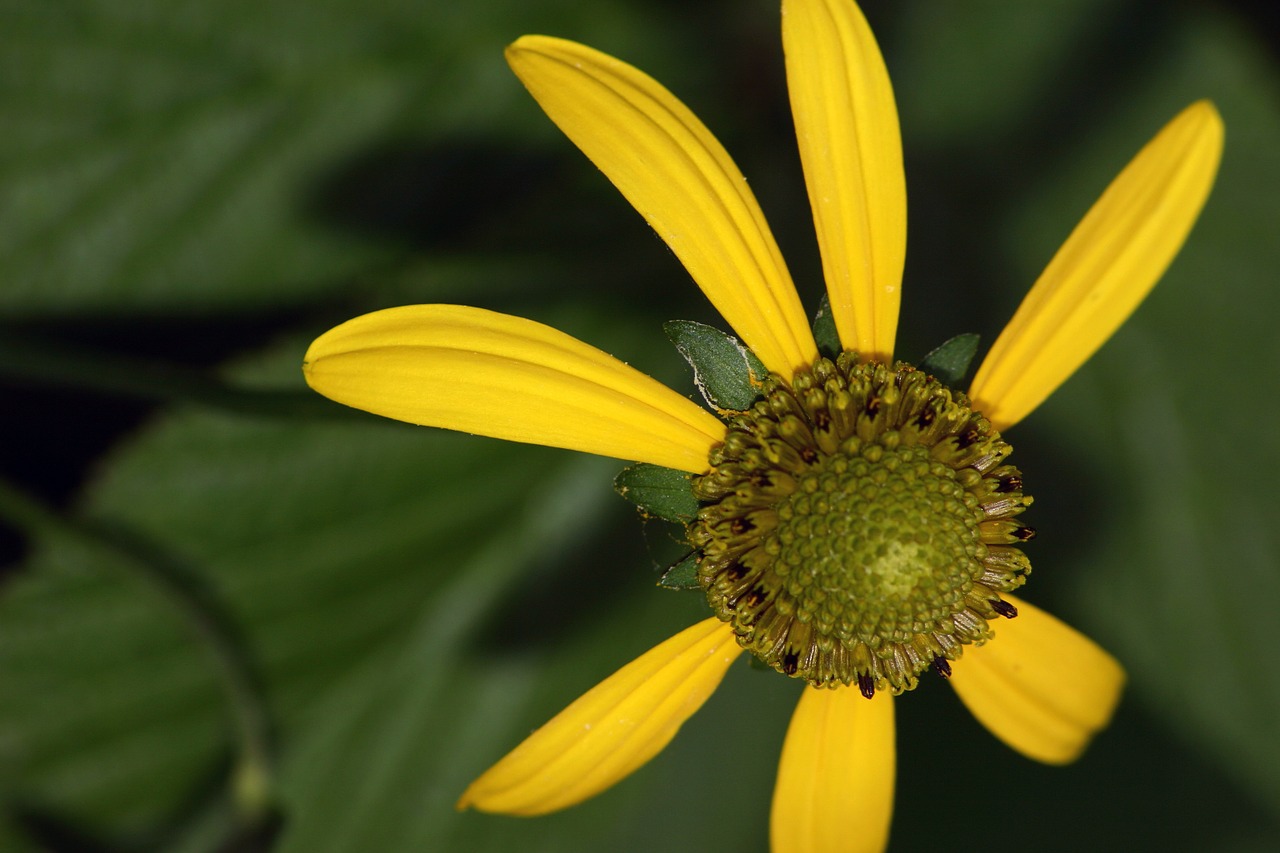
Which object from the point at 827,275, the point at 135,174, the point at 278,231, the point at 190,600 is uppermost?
the point at 135,174

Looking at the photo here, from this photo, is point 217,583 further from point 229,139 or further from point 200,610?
point 229,139

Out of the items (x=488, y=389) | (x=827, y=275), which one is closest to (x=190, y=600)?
(x=488, y=389)

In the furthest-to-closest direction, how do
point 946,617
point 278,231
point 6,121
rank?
point 278,231, point 6,121, point 946,617

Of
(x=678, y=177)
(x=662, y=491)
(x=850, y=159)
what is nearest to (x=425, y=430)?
(x=662, y=491)

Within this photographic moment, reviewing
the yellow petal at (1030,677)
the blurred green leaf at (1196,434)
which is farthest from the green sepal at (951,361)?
the blurred green leaf at (1196,434)

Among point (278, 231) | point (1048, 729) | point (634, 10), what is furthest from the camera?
point (634, 10)

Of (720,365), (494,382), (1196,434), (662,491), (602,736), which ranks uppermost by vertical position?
(494,382)

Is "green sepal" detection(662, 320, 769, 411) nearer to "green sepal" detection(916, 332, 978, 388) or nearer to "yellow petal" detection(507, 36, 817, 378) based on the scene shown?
"yellow petal" detection(507, 36, 817, 378)

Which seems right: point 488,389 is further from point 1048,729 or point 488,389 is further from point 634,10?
point 634,10
